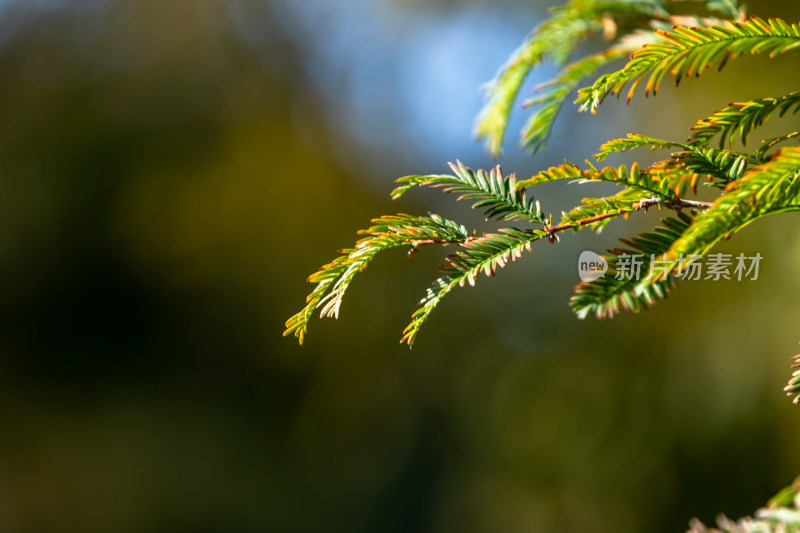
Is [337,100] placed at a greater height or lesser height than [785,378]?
greater

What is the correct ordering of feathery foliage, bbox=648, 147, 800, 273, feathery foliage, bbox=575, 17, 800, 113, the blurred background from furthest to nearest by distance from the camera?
the blurred background → feathery foliage, bbox=575, 17, 800, 113 → feathery foliage, bbox=648, 147, 800, 273

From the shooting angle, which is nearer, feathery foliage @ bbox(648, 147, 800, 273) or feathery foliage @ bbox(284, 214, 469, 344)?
feathery foliage @ bbox(648, 147, 800, 273)

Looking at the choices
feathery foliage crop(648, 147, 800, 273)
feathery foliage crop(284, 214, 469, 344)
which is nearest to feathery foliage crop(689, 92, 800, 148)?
feathery foliage crop(648, 147, 800, 273)

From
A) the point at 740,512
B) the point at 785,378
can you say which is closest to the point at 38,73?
the point at 785,378

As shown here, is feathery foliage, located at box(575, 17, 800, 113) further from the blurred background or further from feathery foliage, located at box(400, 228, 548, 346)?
the blurred background

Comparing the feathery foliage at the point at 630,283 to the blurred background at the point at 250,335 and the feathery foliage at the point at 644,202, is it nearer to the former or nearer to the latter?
the feathery foliage at the point at 644,202

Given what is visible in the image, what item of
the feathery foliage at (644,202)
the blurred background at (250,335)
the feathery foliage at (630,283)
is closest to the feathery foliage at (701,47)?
the feathery foliage at (644,202)

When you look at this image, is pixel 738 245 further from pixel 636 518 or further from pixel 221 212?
pixel 221 212

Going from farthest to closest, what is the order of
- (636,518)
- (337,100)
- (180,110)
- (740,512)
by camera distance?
(337,100)
(180,110)
(636,518)
(740,512)

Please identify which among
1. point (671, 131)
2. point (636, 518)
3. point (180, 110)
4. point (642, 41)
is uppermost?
point (180, 110)
